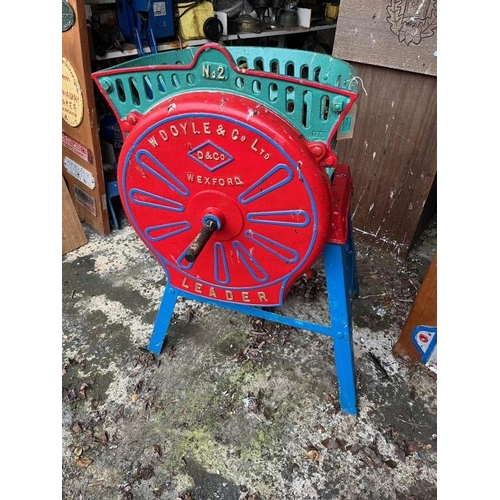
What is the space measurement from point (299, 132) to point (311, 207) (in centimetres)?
23

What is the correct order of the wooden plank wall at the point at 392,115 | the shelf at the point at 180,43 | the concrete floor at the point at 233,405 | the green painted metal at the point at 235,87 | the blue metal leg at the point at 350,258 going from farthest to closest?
the shelf at the point at 180,43 → the wooden plank wall at the point at 392,115 → the blue metal leg at the point at 350,258 → the concrete floor at the point at 233,405 → the green painted metal at the point at 235,87

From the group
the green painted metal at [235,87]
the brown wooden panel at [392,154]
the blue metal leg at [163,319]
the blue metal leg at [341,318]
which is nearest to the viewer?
the green painted metal at [235,87]

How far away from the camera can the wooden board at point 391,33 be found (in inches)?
81.2

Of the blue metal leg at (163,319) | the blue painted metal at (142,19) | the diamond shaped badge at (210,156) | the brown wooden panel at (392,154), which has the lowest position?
the blue metal leg at (163,319)

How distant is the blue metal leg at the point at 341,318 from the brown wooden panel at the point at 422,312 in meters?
0.45

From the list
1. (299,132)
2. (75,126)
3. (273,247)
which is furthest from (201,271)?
(75,126)

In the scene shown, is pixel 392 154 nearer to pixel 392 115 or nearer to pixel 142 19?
pixel 392 115

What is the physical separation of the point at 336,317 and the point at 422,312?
0.57 meters

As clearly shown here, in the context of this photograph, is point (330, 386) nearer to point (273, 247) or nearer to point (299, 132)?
point (273, 247)

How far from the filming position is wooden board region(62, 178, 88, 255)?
8.96 ft

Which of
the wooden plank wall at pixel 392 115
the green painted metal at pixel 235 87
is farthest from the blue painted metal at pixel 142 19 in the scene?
the green painted metal at pixel 235 87

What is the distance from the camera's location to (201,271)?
1.60m

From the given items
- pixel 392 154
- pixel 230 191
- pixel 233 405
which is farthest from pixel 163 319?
pixel 392 154

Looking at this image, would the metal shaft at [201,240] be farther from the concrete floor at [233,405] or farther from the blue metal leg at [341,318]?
the concrete floor at [233,405]
